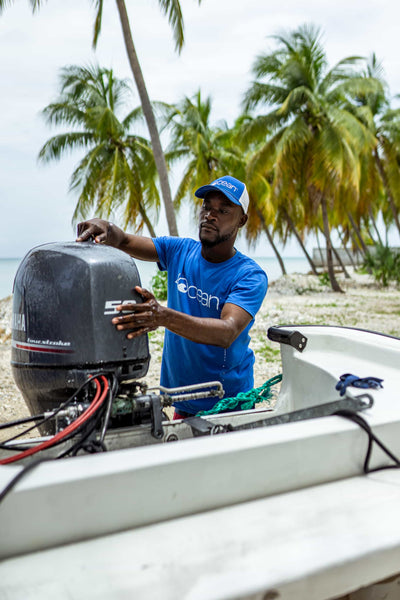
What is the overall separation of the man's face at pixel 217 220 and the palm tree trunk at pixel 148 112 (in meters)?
9.16

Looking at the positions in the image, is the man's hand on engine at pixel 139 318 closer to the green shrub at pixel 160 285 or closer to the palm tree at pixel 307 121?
the green shrub at pixel 160 285

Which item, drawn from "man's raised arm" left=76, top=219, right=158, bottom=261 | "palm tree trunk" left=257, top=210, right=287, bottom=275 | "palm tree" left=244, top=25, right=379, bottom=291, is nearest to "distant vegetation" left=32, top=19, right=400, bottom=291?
"palm tree" left=244, top=25, right=379, bottom=291

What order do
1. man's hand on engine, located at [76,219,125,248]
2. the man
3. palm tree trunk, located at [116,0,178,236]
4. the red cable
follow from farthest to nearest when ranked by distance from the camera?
palm tree trunk, located at [116,0,178,236] < the man < man's hand on engine, located at [76,219,125,248] < the red cable

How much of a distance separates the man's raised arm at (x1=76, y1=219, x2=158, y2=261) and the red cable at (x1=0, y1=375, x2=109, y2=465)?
75 centimetres

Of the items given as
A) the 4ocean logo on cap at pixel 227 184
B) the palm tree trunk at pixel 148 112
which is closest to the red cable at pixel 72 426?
the 4ocean logo on cap at pixel 227 184

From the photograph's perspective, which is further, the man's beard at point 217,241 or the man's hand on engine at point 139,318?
the man's beard at point 217,241

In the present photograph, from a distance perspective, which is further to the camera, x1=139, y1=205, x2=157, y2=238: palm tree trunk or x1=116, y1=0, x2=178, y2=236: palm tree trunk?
x1=139, y1=205, x2=157, y2=238: palm tree trunk

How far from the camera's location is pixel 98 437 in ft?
5.27

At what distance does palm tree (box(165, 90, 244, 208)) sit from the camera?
21.6 metres

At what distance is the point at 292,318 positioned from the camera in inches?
486

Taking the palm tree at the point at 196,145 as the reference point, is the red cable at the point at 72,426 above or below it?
below

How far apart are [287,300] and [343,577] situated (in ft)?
53.6

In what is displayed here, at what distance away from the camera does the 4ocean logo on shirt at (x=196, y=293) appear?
8.12 ft

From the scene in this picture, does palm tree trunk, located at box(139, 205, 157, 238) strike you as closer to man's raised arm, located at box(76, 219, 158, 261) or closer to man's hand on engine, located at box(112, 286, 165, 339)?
man's raised arm, located at box(76, 219, 158, 261)
